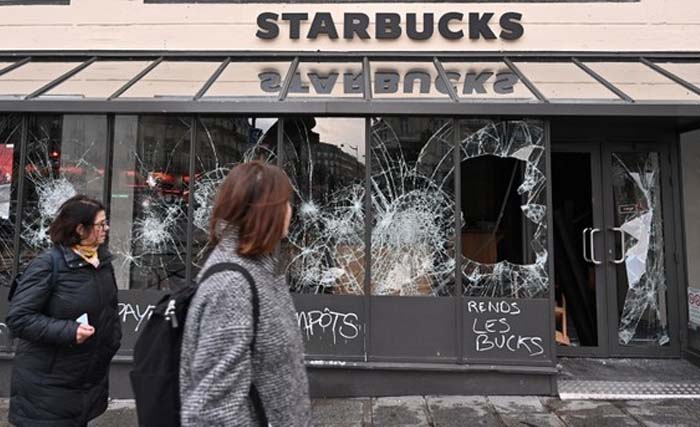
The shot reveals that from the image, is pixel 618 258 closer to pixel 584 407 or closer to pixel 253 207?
pixel 584 407

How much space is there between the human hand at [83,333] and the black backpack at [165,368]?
1126 millimetres

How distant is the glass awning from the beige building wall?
21 centimetres

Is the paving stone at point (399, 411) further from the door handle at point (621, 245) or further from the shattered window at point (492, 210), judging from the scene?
the door handle at point (621, 245)

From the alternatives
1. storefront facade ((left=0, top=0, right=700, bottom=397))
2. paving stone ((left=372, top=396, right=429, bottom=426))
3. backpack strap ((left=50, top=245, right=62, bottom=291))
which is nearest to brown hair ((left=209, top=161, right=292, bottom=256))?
backpack strap ((left=50, top=245, right=62, bottom=291))

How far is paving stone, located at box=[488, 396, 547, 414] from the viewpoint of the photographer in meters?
4.55

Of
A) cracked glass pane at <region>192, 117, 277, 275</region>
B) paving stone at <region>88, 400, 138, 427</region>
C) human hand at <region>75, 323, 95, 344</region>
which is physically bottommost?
paving stone at <region>88, 400, 138, 427</region>

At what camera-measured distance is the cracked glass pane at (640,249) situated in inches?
235

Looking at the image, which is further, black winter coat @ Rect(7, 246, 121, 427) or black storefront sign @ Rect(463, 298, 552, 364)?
black storefront sign @ Rect(463, 298, 552, 364)

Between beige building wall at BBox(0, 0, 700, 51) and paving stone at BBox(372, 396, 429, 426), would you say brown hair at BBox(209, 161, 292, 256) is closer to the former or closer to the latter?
paving stone at BBox(372, 396, 429, 426)

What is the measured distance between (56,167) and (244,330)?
4.99m

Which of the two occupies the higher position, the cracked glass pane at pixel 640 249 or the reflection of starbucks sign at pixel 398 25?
the reflection of starbucks sign at pixel 398 25

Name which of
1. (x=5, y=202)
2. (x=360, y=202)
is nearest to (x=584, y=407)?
(x=360, y=202)

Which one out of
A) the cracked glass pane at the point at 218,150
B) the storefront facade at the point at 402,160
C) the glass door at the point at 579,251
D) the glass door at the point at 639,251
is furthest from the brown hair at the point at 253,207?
the glass door at the point at 639,251

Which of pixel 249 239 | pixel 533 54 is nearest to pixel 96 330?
pixel 249 239
